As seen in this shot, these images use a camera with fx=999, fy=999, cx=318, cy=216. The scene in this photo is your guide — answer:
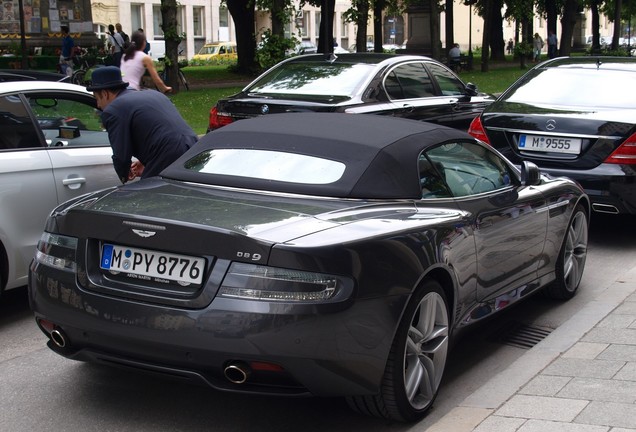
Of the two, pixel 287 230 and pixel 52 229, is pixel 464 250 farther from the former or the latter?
pixel 52 229

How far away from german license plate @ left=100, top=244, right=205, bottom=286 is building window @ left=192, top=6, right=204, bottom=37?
7075 cm

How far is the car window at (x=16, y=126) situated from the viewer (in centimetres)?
651

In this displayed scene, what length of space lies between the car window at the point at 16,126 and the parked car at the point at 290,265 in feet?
5.18

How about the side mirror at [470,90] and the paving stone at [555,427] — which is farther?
the side mirror at [470,90]

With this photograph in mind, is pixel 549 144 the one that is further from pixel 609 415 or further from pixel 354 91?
pixel 609 415

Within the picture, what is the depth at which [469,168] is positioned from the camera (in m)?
5.75

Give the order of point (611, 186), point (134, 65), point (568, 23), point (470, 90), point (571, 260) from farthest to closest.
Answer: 1. point (568, 23)
2. point (134, 65)
3. point (470, 90)
4. point (611, 186)
5. point (571, 260)

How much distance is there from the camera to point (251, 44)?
38.1m

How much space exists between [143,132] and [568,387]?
331 centimetres

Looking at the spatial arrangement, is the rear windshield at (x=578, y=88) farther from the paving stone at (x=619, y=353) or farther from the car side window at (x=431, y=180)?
the car side window at (x=431, y=180)

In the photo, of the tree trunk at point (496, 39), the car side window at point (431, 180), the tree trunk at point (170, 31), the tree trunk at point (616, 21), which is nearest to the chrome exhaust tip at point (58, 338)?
the car side window at point (431, 180)

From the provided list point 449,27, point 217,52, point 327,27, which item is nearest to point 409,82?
point 327,27

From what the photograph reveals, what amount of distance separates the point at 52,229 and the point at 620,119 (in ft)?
18.7

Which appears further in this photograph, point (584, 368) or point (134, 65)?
point (134, 65)
